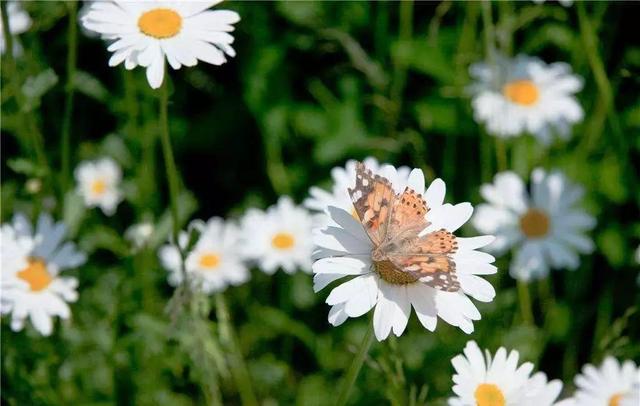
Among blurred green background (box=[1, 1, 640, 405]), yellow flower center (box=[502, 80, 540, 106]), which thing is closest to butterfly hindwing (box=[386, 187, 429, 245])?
blurred green background (box=[1, 1, 640, 405])

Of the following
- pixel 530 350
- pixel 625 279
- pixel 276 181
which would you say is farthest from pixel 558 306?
pixel 276 181

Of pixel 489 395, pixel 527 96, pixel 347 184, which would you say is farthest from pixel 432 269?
pixel 527 96

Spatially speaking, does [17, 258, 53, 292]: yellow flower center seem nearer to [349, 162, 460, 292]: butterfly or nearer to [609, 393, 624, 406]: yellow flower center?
[349, 162, 460, 292]: butterfly

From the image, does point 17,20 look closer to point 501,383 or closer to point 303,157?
point 303,157

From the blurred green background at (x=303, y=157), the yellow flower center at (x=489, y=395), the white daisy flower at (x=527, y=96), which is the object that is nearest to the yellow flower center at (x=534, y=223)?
the blurred green background at (x=303, y=157)

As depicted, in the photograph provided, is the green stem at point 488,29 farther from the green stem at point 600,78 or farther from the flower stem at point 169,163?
the flower stem at point 169,163

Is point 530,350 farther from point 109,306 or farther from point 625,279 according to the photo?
Result: point 109,306
